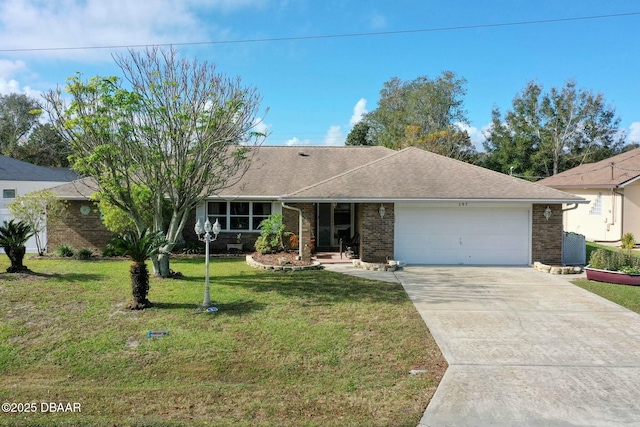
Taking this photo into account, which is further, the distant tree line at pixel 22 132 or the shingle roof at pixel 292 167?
the distant tree line at pixel 22 132

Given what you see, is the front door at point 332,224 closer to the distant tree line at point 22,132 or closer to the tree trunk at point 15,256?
the tree trunk at point 15,256

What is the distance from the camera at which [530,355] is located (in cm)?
629

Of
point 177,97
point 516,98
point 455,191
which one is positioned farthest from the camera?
point 516,98

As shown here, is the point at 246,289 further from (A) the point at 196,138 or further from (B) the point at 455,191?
(B) the point at 455,191

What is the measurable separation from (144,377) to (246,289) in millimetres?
4688

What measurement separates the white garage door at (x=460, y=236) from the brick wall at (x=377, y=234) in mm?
271

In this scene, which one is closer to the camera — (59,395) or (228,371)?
(59,395)

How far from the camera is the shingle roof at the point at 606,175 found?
2036 centimetres

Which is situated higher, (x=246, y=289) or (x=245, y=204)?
(x=245, y=204)

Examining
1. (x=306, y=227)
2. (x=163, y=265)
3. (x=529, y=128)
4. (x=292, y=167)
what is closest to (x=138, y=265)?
(x=163, y=265)

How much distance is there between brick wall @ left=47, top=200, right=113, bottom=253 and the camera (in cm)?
1655

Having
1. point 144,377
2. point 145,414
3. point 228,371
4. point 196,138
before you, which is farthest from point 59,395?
point 196,138

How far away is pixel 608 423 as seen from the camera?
4.41m

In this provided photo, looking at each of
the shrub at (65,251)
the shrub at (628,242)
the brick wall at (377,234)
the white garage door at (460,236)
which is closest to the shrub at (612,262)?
the white garage door at (460,236)
